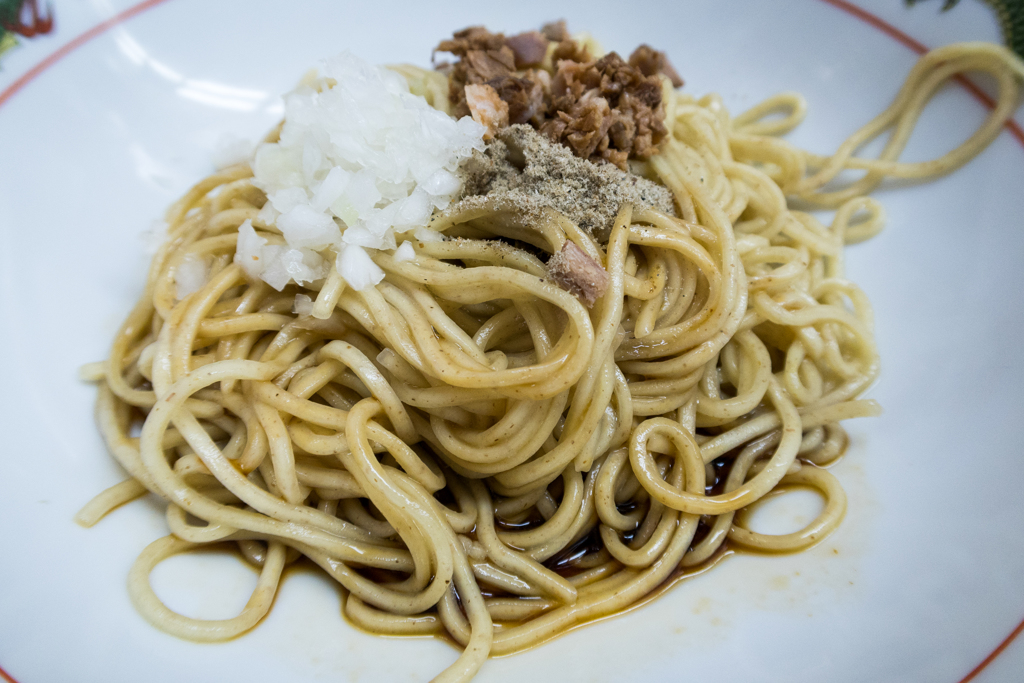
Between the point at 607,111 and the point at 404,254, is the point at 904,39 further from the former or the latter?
the point at 404,254

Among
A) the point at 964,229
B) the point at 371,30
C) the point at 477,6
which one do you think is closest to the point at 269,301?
the point at 371,30

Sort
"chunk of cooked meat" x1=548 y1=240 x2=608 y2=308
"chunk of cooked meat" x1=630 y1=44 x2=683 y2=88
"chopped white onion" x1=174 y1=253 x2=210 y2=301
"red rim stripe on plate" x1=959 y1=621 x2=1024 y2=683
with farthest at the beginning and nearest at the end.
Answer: "chunk of cooked meat" x1=630 y1=44 x2=683 y2=88, "chopped white onion" x1=174 y1=253 x2=210 y2=301, "chunk of cooked meat" x1=548 y1=240 x2=608 y2=308, "red rim stripe on plate" x1=959 y1=621 x2=1024 y2=683

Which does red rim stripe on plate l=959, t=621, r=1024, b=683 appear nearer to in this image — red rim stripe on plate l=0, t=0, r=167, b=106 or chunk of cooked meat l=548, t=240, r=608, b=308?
chunk of cooked meat l=548, t=240, r=608, b=308

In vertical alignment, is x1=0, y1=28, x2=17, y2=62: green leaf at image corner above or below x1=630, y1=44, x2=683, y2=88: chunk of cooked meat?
below

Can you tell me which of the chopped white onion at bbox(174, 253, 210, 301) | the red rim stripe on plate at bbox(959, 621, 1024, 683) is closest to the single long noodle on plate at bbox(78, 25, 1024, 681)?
the chopped white onion at bbox(174, 253, 210, 301)

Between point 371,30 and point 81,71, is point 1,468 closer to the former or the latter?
point 81,71

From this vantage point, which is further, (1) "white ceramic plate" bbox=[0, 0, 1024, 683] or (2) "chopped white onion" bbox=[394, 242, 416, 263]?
(2) "chopped white onion" bbox=[394, 242, 416, 263]

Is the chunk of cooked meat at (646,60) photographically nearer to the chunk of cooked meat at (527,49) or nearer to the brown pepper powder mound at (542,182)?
the chunk of cooked meat at (527,49)
